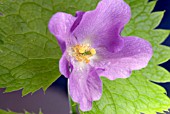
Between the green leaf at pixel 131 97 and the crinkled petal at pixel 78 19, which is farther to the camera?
the green leaf at pixel 131 97

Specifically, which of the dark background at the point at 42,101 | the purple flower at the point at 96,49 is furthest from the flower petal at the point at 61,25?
the dark background at the point at 42,101

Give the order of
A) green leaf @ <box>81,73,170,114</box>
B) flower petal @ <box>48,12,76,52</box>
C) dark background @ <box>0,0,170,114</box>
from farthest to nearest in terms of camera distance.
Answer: dark background @ <box>0,0,170,114</box>
green leaf @ <box>81,73,170,114</box>
flower petal @ <box>48,12,76,52</box>

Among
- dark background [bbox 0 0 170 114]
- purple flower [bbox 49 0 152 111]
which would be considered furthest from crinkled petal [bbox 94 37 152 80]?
dark background [bbox 0 0 170 114]

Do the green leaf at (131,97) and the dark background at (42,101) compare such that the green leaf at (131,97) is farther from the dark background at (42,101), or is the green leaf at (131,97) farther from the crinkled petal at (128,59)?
the dark background at (42,101)

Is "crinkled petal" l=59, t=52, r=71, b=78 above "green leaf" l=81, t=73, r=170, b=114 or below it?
above

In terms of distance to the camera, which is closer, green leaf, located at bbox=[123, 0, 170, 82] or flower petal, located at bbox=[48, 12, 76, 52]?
flower petal, located at bbox=[48, 12, 76, 52]

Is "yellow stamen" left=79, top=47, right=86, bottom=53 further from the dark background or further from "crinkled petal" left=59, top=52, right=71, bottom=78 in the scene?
the dark background

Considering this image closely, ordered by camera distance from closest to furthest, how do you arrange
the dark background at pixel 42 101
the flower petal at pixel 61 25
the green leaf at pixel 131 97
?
the flower petal at pixel 61 25 → the green leaf at pixel 131 97 → the dark background at pixel 42 101

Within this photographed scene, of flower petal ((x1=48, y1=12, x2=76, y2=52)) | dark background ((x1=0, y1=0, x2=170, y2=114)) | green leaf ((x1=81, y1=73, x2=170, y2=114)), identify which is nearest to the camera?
flower petal ((x1=48, y1=12, x2=76, y2=52))

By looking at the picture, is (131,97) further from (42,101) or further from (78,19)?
(42,101)
